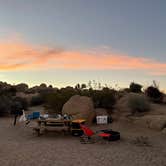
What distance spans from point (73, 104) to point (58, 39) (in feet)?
16.1

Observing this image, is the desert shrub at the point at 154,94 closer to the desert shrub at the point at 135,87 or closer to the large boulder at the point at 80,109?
the desert shrub at the point at 135,87

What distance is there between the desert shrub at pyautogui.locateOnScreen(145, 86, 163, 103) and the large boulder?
34.0 ft

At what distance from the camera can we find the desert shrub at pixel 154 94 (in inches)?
961

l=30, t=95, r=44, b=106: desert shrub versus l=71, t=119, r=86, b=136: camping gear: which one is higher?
l=30, t=95, r=44, b=106: desert shrub

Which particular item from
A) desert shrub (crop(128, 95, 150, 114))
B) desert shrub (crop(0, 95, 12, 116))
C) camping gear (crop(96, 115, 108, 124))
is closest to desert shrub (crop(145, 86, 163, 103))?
desert shrub (crop(128, 95, 150, 114))

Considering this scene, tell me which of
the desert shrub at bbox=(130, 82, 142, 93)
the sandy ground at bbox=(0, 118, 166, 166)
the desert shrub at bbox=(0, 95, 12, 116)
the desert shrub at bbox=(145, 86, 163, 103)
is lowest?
the sandy ground at bbox=(0, 118, 166, 166)

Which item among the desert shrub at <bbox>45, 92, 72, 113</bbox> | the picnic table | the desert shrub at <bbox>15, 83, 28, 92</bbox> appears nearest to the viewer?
the picnic table

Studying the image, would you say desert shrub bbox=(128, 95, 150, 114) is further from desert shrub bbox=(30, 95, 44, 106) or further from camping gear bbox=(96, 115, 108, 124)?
desert shrub bbox=(30, 95, 44, 106)

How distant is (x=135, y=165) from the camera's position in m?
7.40

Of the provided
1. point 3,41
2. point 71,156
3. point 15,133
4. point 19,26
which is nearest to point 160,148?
point 71,156

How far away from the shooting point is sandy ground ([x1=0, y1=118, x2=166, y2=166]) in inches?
303

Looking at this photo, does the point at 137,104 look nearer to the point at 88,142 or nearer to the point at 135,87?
the point at 88,142

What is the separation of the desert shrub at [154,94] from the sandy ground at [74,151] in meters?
12.3

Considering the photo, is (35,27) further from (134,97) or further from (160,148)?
(160,148)
